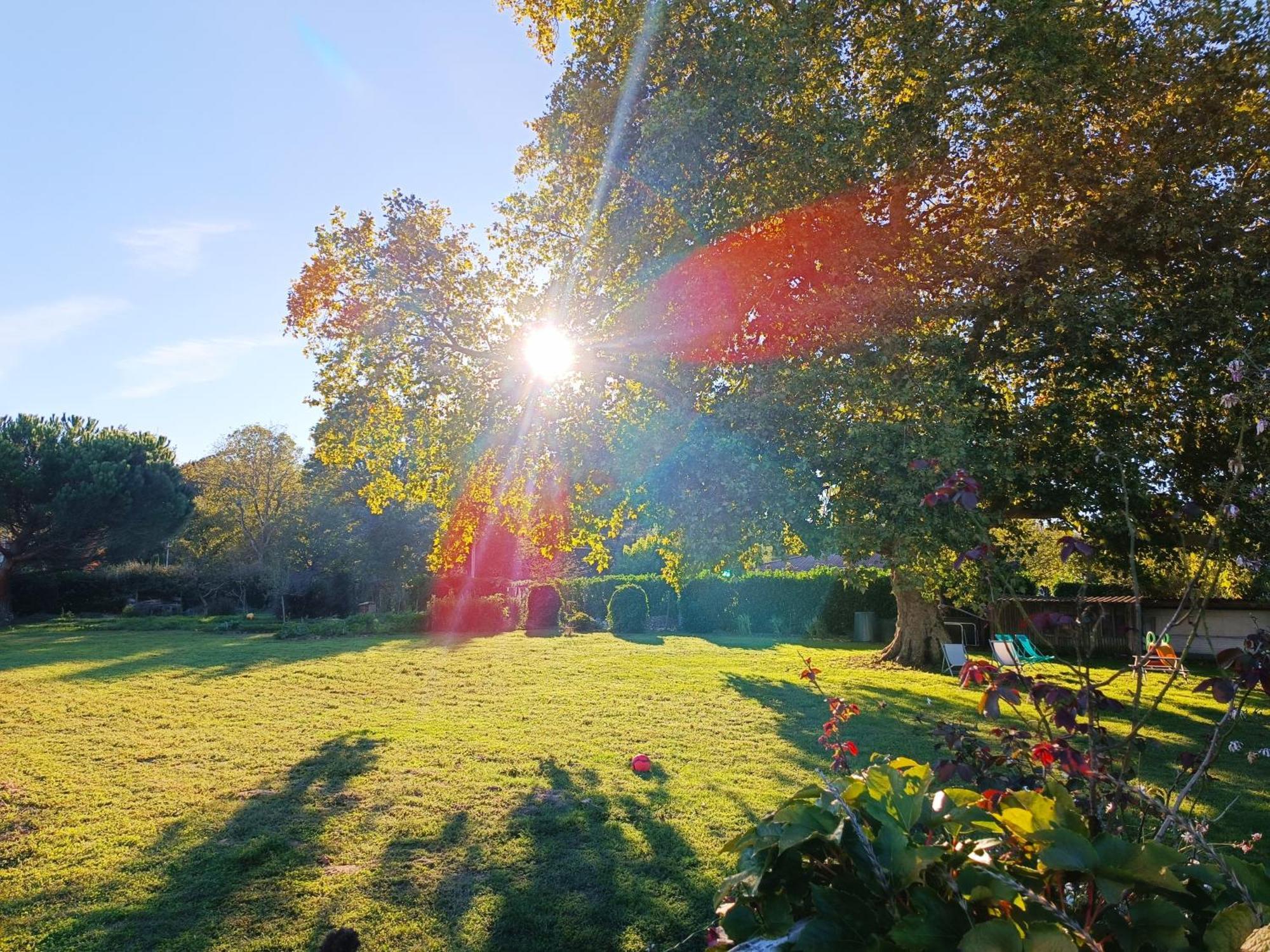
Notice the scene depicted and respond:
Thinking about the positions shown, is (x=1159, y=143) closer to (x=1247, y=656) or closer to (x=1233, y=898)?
(x=1247, y=656)

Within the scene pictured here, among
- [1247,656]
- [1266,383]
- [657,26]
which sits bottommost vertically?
[1247,656]

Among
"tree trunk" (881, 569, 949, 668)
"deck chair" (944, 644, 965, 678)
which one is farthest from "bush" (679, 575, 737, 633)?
"deck chair" (944, 644, 965, 678)

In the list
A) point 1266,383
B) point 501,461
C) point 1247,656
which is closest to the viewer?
point 1247,656

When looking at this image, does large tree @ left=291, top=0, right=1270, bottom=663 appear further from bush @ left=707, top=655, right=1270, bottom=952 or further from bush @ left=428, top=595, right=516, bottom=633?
bush @ left=428, top=595, right=516, bottom=633

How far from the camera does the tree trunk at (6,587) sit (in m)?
25.5

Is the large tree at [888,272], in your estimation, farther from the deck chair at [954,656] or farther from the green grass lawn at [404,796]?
the deck chair at [954,656]

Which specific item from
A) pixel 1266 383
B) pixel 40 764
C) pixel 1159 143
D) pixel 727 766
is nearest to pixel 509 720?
pixel 727 766

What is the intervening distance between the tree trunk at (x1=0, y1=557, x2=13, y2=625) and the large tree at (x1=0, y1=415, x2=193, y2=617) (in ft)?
0.10

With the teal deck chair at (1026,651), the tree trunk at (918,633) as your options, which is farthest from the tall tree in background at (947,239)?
the tree trunk at (918,633)

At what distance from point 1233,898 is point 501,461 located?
9.34 m

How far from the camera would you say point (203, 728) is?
777 centimetres

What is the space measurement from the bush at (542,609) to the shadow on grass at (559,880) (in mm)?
16246

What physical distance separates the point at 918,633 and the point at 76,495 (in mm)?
27061

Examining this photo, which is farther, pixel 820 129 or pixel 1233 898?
pixel 820 129
